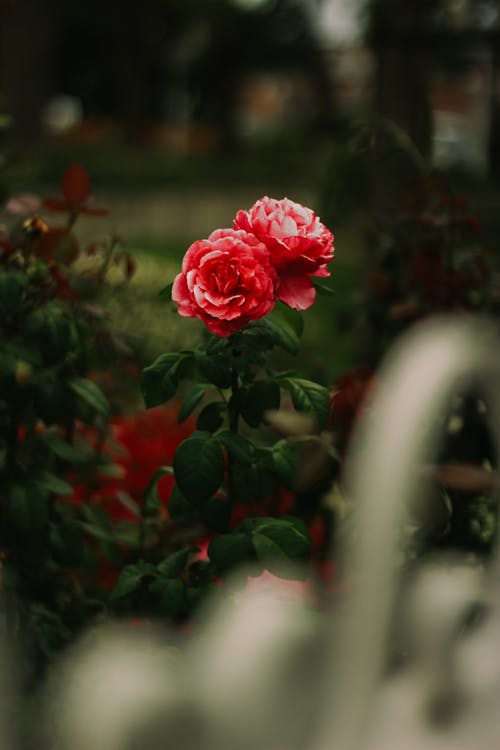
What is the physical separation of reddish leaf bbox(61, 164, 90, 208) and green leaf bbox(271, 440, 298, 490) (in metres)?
0.76

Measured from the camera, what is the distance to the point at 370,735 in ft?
3.25

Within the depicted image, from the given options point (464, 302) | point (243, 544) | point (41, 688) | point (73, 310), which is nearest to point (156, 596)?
point (243, 544)

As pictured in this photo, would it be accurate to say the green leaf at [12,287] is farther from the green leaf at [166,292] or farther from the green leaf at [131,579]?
the green leaf at [131,579]

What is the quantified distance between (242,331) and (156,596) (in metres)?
0.55

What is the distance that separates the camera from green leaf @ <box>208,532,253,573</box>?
1.91 metres

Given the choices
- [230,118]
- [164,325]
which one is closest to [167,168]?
[230,118]

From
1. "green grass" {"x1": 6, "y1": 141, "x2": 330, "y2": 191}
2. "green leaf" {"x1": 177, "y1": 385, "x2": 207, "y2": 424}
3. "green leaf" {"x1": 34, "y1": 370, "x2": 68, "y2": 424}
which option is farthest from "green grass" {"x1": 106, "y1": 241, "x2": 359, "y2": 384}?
"green grass" {"x1": 6, "y1": 141, "x2": 330, "y2": 191}

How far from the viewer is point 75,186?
7.79 ft

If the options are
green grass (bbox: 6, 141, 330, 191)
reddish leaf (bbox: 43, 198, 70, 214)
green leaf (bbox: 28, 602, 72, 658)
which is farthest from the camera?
green grass (bbox: 6, 141, 330, 191)

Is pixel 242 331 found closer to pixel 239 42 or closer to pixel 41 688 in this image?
pixel 41 688

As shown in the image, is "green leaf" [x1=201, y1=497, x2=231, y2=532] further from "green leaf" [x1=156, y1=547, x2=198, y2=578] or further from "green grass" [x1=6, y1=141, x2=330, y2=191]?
"green grass" [x1=6, y1=141, x2=330, y2=191]

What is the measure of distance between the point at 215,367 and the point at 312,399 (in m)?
0.18

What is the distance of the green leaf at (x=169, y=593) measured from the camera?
1999 mm

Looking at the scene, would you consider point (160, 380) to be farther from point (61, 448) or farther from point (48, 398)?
point (61, 448)
